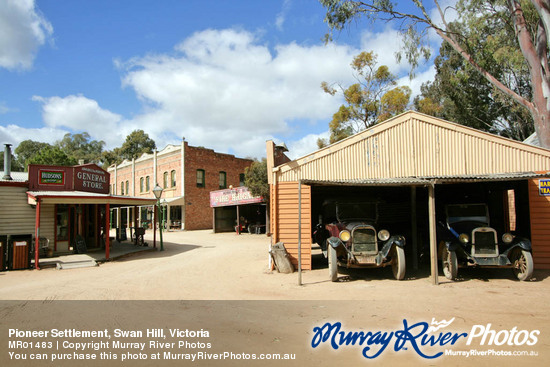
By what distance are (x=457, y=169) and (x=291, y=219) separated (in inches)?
210

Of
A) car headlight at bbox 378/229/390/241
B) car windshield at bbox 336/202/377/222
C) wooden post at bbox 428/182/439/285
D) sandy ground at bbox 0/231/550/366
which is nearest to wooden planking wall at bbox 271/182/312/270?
sandy ground at bbox 0/231/550/366

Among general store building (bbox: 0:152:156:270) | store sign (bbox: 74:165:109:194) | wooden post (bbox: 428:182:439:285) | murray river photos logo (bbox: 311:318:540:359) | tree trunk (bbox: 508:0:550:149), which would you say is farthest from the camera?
store sign (bbox: 74:165:109:194)

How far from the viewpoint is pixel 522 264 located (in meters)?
8.80

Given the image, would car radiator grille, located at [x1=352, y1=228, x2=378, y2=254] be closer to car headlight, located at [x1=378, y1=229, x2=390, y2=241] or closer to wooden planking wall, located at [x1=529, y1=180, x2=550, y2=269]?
car headlight, located at [x1=378, y1=229, x2=390, y2=241]

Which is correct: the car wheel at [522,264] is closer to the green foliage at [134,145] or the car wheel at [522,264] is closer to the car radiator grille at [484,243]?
the car radiator grille at [484,243]

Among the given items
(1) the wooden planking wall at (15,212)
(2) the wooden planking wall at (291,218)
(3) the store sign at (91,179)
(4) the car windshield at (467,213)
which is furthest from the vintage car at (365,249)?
(3) the store sign at (91,179)

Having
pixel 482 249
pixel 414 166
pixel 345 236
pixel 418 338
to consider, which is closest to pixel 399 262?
pixel 345 236

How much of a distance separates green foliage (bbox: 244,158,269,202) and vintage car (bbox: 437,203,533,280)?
52.7ft

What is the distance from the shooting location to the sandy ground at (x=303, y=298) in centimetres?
516

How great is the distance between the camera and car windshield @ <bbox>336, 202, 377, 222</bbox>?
34.4 ft

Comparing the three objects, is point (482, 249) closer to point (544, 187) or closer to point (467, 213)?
point (467, 213)

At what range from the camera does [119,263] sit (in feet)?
45.1

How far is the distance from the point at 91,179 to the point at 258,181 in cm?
1088

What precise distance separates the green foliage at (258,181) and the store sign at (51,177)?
39.9 ft
